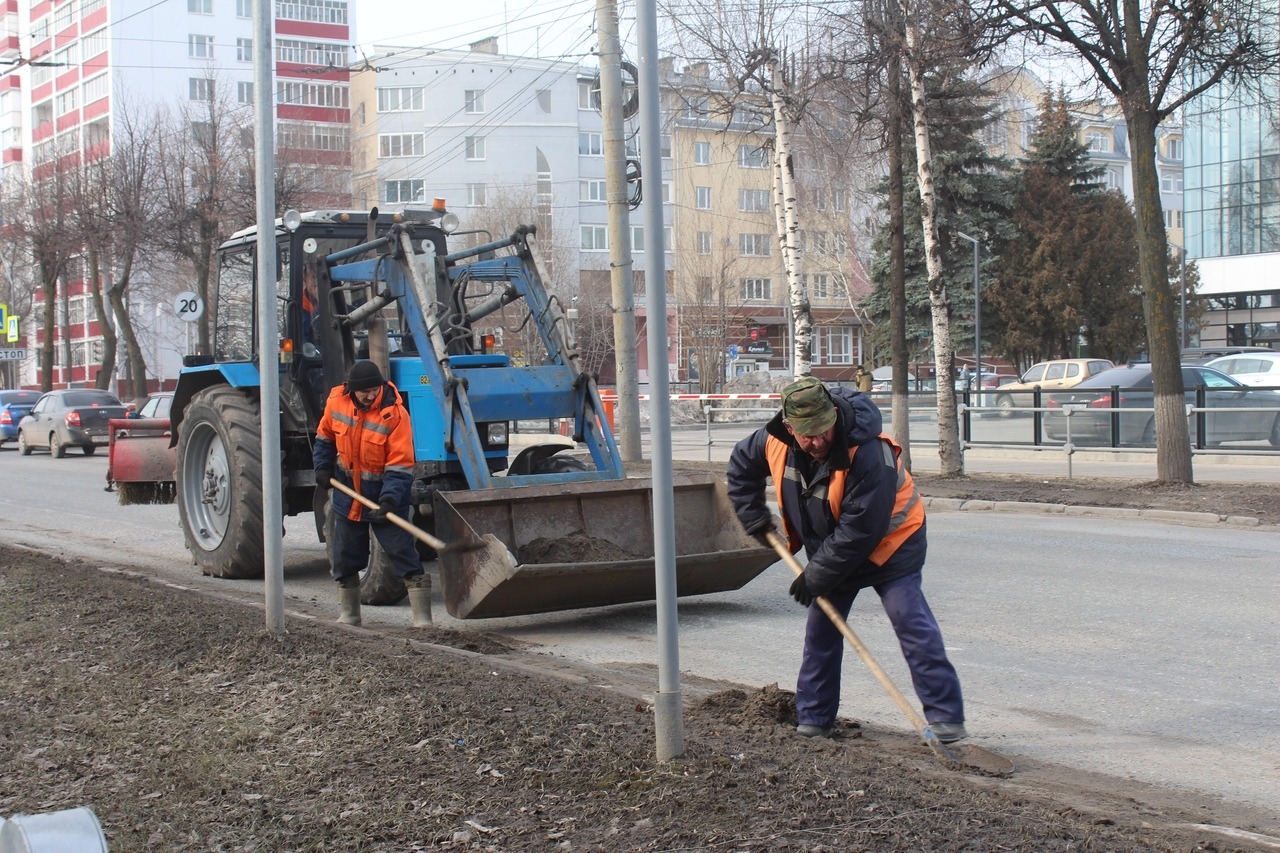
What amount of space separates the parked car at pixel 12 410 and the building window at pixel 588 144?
3478 cm

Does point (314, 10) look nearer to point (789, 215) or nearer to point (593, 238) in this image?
point (593, 238)

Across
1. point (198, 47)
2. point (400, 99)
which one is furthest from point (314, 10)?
point (400, 99)

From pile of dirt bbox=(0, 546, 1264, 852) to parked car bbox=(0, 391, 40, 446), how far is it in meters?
32.2

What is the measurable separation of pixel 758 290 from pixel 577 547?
196ft

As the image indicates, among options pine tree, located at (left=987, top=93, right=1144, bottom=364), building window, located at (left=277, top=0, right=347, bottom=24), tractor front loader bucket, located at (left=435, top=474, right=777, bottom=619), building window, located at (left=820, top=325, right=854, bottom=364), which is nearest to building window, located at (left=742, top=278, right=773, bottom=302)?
building window, located at (left=820, top=325, right=854, bottom=364)

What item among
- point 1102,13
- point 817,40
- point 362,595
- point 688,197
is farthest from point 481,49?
point 362,595

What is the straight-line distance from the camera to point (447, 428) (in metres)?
9.29

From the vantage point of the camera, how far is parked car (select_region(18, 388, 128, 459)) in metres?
30.6

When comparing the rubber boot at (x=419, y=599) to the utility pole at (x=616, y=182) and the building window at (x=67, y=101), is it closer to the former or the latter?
the utility pole at (x=616, y=182)

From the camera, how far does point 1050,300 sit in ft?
159

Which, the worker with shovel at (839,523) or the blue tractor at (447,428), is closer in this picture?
the worker with shovel at (839,523)

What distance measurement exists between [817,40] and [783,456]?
15734 millimetres

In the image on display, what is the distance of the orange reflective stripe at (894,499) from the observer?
532cm

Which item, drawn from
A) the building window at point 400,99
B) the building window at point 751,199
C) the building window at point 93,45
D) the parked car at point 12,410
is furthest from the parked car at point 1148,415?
the building window at point 93,45
